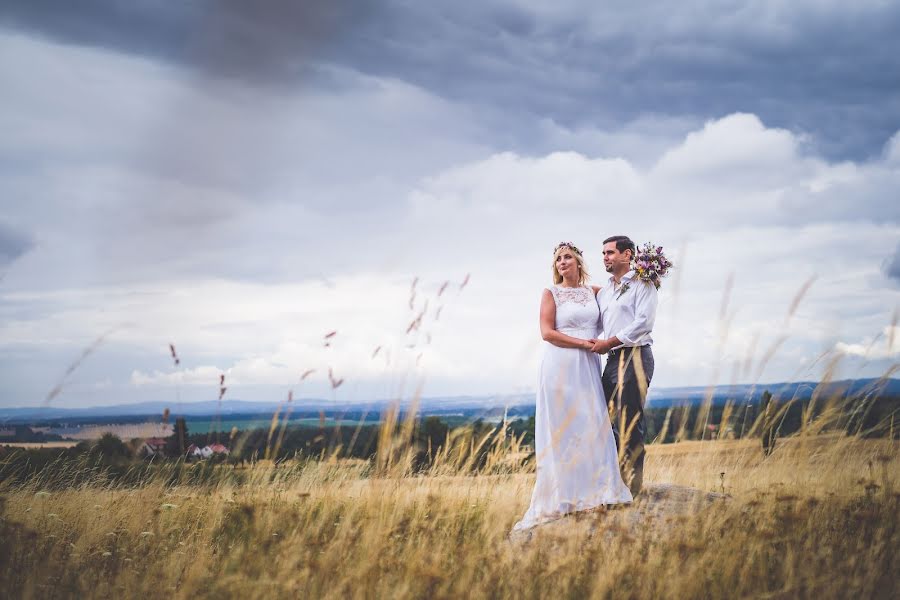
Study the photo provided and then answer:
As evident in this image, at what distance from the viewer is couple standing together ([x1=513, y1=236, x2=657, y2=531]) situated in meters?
5.36

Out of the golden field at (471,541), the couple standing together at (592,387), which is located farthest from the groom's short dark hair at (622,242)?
the golden field at (471,541)

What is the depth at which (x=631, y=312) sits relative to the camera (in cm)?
557

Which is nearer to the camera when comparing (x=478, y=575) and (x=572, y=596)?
(x=572, y=596)

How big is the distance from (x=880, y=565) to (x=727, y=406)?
195cm

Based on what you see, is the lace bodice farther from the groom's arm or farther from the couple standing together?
the groom's arm

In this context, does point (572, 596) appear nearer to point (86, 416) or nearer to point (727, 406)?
point (727, 406)

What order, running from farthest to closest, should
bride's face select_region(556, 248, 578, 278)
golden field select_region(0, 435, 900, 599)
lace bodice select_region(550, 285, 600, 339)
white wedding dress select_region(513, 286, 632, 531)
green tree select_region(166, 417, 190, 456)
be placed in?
bride's face select_region(556, 248, 578, 278), lace bodice select_region(550, 285, 600, 339), white wedding dress select_region(513, 286, 632, 531), green tree select_region(166, 417, 190, 456), golden field select_region(0, 435, 900, 599)

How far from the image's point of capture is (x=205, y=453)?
4.58 metres

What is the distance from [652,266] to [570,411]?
4.98 ft

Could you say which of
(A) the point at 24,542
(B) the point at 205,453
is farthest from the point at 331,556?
(A) the point at 24,542

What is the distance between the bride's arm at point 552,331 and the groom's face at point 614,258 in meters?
0.62

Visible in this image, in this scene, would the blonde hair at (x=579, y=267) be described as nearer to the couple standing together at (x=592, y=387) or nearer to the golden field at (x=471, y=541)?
the couple standing together at (x=592, y=387)

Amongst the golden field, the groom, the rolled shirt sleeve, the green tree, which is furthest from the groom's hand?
the green tree

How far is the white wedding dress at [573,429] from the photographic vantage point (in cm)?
532
